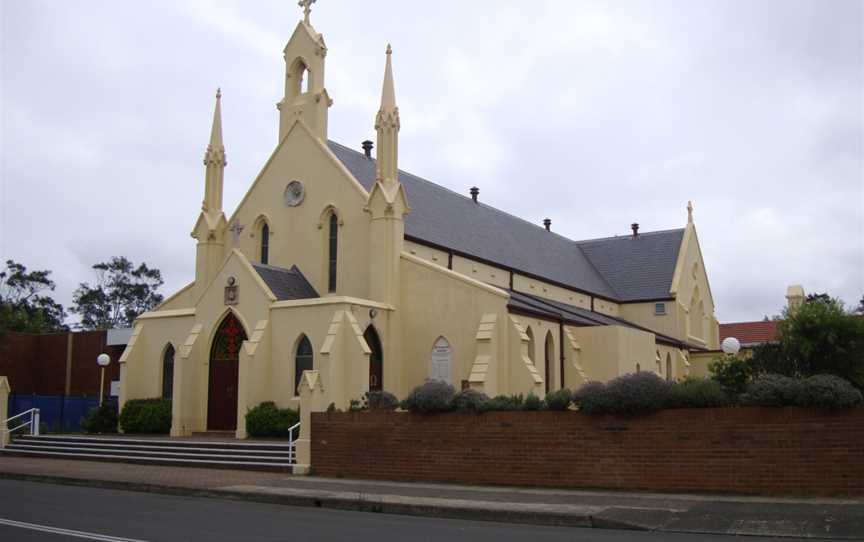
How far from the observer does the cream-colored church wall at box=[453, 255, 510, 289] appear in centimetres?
3594

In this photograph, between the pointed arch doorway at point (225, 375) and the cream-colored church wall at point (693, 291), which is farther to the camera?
the cream-colored church wall at point (693, 291)

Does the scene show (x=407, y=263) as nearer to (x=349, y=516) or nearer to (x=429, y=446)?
(x=429, y=446)

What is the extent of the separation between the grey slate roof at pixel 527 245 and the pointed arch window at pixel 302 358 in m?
6.21

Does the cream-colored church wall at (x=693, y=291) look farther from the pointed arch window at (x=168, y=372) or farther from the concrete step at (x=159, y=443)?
the concrete step at (x=159, y=443)

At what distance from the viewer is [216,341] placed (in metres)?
31.8

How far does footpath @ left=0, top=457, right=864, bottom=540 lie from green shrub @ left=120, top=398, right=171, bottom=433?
8.61 meters

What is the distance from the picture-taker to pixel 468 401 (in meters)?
20.5

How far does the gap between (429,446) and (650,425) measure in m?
5.44

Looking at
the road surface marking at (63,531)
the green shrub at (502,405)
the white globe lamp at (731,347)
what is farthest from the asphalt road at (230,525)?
the white globe lamp at (731,347)

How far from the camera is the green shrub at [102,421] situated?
33.3 m

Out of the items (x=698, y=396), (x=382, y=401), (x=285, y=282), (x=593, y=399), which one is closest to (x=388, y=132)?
(x=285, y=282)

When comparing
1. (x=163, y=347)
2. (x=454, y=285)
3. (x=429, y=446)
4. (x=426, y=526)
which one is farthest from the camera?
(x=163, y=347)

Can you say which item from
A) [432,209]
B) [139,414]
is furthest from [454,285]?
[139,414]

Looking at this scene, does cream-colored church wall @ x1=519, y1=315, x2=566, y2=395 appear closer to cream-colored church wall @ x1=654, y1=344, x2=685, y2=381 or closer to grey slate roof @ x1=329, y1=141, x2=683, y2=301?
grey slate roof @ x1=329, y1=141, x2=683, y2=301
